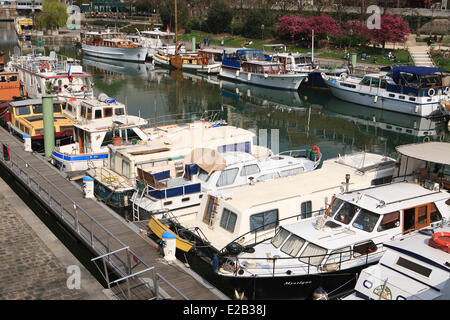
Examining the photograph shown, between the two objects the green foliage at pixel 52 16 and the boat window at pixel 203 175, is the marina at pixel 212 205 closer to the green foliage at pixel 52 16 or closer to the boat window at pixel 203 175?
the boat window at pixel 203 175

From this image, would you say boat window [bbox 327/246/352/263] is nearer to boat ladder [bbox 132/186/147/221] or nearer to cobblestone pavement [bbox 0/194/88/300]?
cobblestone pavement [bbox 0/194/88/300]

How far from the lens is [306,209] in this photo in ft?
61.5

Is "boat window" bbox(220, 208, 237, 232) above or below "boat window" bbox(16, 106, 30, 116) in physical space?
below

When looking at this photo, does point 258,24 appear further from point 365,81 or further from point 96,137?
point 96,137

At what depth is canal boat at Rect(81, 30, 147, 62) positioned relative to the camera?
77.4 m

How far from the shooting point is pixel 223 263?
15.7 m

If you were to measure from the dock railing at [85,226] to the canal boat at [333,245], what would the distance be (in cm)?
237

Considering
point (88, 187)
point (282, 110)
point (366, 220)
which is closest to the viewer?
point (366, 220)

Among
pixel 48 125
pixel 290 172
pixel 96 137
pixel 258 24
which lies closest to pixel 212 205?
pixel 290 172

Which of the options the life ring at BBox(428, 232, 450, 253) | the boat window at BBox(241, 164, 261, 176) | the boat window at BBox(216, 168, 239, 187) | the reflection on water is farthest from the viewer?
the reflection on water

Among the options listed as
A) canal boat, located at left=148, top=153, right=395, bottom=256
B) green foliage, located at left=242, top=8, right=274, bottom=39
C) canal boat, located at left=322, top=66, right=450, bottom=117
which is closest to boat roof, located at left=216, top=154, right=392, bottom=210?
canal boat, located at left=148, top=153, right=395, bottom=256

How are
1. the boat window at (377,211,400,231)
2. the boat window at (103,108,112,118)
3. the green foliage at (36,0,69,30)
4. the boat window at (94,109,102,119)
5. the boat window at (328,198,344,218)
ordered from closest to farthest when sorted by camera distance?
the boat window at (377,211,400,231) → the boat window at (328,198,344,218) → the boat window at (94,109,102,119) → the boat window at (103,108,112,118) → the green foliage at (36,0,69,30)

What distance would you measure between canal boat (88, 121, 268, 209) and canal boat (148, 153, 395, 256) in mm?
2755

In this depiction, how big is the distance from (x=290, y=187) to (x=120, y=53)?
64337 millimetres
